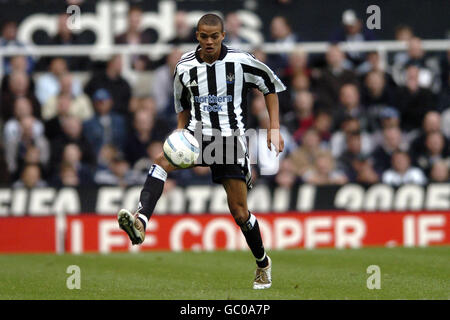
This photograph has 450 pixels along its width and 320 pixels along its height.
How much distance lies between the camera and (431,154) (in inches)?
635

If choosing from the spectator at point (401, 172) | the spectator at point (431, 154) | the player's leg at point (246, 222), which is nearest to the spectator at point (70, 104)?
the spectator at point (401, 172)

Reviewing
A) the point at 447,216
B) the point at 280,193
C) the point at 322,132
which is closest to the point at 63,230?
the point at 280,193

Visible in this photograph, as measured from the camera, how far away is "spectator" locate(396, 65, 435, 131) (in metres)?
16.6

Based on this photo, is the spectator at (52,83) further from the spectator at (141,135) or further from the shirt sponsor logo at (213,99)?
the shirt sponsor logo at (213,99)

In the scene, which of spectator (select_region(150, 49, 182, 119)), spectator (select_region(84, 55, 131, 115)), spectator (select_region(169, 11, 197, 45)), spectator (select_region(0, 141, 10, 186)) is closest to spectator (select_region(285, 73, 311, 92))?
spectator (select_region(169, 11, 197, 45))

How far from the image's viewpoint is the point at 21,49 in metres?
16.8

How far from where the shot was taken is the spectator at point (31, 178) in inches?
609

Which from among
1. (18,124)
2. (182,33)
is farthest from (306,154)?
(18,124)

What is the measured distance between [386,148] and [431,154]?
2.34 feet

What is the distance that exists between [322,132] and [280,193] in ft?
5.22

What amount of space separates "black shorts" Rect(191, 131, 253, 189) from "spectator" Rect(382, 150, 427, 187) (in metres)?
7.19

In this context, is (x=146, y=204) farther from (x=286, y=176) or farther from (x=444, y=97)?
(x=444, y=97)

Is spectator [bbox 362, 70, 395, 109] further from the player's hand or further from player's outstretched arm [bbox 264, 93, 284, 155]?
the player's hand

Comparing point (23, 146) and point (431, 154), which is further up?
point (23, 146)
